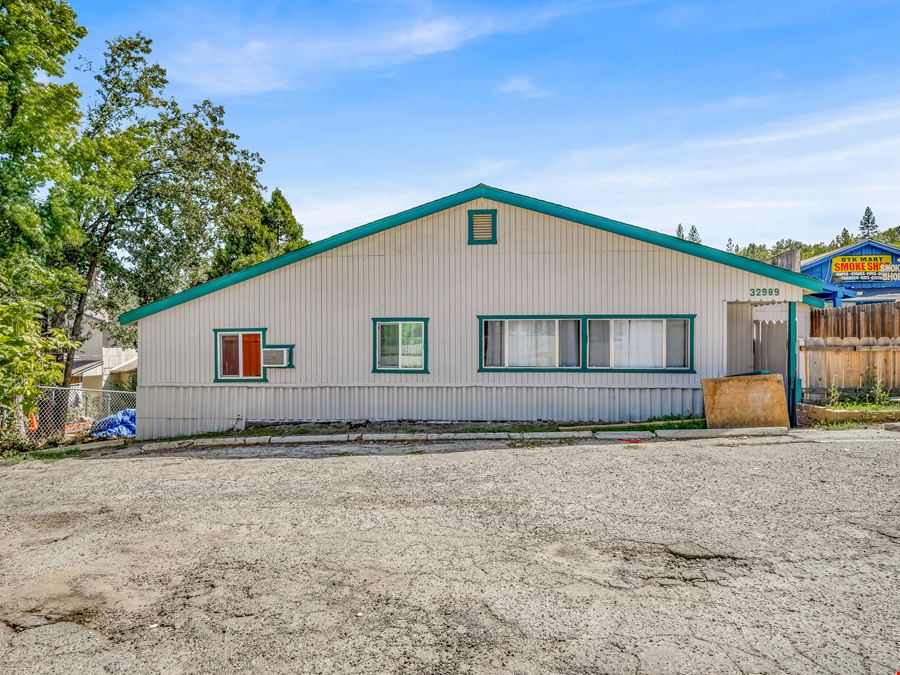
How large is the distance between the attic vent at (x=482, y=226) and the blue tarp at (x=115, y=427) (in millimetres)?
9558

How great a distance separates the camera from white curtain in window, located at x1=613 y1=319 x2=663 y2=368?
42.1 ft

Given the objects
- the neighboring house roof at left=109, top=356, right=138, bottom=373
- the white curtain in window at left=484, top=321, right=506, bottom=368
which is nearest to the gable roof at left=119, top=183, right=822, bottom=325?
the white curtain in window at left=484, top=321, right=506, bottom=368

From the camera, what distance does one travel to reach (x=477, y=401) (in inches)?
517

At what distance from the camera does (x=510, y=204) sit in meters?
13.1

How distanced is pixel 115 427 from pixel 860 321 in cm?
1871

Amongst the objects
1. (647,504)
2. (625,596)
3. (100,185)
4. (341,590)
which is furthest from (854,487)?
(100,185)

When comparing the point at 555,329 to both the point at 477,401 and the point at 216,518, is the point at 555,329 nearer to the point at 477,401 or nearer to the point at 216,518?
the point at 477,401

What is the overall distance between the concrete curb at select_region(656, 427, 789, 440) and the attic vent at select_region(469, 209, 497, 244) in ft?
17.5

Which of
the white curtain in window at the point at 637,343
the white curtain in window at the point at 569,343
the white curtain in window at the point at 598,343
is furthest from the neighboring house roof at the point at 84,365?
the white curtain in window at the point at 637,343

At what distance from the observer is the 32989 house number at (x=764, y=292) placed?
12.4 meters

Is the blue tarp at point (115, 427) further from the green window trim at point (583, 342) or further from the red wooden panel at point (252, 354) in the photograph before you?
the green window trim at point (583, 342)

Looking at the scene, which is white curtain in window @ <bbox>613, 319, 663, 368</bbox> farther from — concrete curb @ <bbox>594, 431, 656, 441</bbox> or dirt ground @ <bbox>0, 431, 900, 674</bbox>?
dirt ground @ <bbox>0, 431, 900, 674</bbox>

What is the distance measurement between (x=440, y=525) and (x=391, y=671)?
2709 millimetres

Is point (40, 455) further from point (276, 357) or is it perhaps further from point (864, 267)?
point (864, 267)
